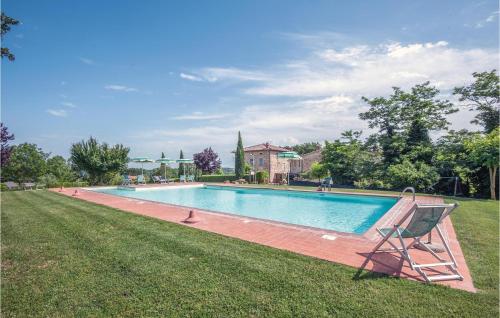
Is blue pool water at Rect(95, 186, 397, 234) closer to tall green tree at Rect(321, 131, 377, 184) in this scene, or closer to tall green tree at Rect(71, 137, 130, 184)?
tall green tree at Rect(321, 131, 377, 184)

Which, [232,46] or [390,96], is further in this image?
[390,96]

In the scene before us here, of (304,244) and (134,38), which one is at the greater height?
(134,38)

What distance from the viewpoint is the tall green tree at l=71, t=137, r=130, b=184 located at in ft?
64.0

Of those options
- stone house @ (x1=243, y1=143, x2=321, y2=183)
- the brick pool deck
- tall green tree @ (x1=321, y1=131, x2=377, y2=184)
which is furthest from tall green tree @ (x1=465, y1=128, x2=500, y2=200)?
stone house @ (x1=243, y1=143, x2=321, y2=183)

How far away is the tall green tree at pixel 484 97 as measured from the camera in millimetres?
15953

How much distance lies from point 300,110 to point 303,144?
36.9m

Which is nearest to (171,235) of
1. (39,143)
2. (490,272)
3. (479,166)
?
(490,272)

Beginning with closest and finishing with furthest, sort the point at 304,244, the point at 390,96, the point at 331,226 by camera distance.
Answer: the point at 304,244 → the point at 331,226 → the point at 390,96

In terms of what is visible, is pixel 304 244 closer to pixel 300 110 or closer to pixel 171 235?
pixel 171 235

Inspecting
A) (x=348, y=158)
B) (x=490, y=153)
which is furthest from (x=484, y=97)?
(x=348, y=158)

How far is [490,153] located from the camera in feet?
37.6

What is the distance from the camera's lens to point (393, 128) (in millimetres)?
18406

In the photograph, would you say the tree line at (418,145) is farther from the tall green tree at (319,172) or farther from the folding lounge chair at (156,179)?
the folding lounge chair at (156,179)

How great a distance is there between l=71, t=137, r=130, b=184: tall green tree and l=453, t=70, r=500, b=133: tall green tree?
27.3m
